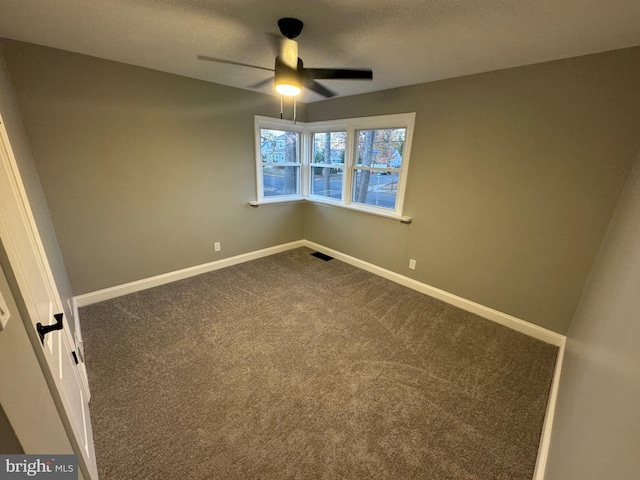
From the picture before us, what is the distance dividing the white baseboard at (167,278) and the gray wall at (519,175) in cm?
193

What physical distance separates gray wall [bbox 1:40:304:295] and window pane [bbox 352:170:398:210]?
4.59 feet

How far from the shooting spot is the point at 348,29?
161 centimetres

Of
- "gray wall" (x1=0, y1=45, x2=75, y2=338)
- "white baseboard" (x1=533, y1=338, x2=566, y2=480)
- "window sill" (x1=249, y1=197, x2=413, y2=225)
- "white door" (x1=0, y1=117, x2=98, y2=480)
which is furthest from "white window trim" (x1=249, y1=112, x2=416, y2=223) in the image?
"white door" (x1=0, y1=117, x2=98, y2=480)

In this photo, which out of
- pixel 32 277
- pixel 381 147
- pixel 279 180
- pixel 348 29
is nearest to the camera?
pixel 32 277

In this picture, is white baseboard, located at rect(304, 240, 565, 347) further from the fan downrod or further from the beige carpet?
the fan downrod

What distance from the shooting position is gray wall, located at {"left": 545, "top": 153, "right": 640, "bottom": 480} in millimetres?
593

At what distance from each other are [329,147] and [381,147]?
2.90 feet

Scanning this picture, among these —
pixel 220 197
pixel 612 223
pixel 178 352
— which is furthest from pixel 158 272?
pixel 612 223

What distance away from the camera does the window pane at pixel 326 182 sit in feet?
12.5

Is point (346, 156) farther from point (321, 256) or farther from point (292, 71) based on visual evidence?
point (292, 71)

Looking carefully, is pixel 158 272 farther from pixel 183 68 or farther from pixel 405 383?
pixel 405 383

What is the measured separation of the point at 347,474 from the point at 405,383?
28.0 inches

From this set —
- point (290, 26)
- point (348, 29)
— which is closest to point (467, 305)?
point (348, 29)

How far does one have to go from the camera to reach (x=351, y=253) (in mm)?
3729
